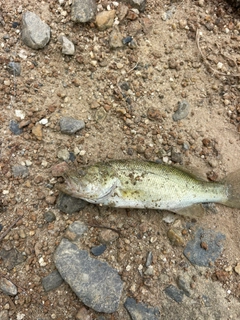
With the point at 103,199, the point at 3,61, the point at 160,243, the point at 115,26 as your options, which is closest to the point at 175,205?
the point at 160,243

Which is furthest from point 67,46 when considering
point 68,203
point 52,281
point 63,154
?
point 52,281

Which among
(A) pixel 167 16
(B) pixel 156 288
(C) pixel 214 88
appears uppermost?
(A) pixel 167 16

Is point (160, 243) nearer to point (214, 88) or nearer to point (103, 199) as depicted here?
point (103, 199)

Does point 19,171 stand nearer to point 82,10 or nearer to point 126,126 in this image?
point 126,126

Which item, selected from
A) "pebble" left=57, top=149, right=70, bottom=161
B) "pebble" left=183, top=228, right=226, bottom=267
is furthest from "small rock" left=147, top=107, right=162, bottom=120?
"pebble" left=183, top=228, right=226, bottom=267

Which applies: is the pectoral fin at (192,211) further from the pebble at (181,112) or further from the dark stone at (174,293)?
the pebble at (181,112)

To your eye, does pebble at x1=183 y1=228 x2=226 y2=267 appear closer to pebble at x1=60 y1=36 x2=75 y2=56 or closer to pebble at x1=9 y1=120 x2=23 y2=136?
pebble at x1=9 y1=120 x2=23 y2=136
